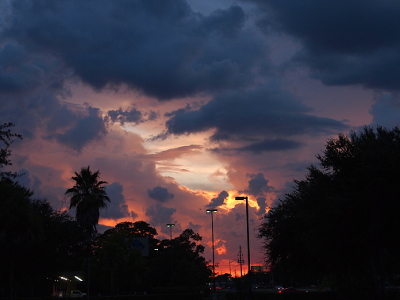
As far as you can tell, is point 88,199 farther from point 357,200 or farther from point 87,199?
point 357,200

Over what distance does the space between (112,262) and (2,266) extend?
20.9 m

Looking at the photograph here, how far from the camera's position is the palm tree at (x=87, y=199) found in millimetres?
46562

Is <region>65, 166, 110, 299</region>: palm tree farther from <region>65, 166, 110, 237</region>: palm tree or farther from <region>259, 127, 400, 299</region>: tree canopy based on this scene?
<region>259, 127, 400, 299</region>: tree canopy

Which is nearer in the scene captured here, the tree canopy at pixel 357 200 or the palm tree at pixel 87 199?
the tree canopy at pixel 357 200

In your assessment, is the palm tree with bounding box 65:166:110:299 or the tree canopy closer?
the tree canopy

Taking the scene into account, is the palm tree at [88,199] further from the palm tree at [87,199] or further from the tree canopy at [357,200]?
the tree canopy at [357,200]

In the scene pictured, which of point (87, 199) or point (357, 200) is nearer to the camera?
point (357, 200)

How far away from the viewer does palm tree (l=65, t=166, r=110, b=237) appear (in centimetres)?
4656

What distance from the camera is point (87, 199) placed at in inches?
1839

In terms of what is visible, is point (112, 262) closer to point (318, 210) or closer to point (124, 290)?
point (124, 290)

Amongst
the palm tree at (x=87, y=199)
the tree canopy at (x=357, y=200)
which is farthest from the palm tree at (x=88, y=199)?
the tree canopy at (x=357, y=200)

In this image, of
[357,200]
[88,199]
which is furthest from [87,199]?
[357,200]

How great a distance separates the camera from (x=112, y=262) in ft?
192

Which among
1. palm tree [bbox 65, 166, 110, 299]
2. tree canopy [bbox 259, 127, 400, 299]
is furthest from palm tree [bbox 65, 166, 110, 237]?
tree canopy [bbox 259, 127, 400, 299]
